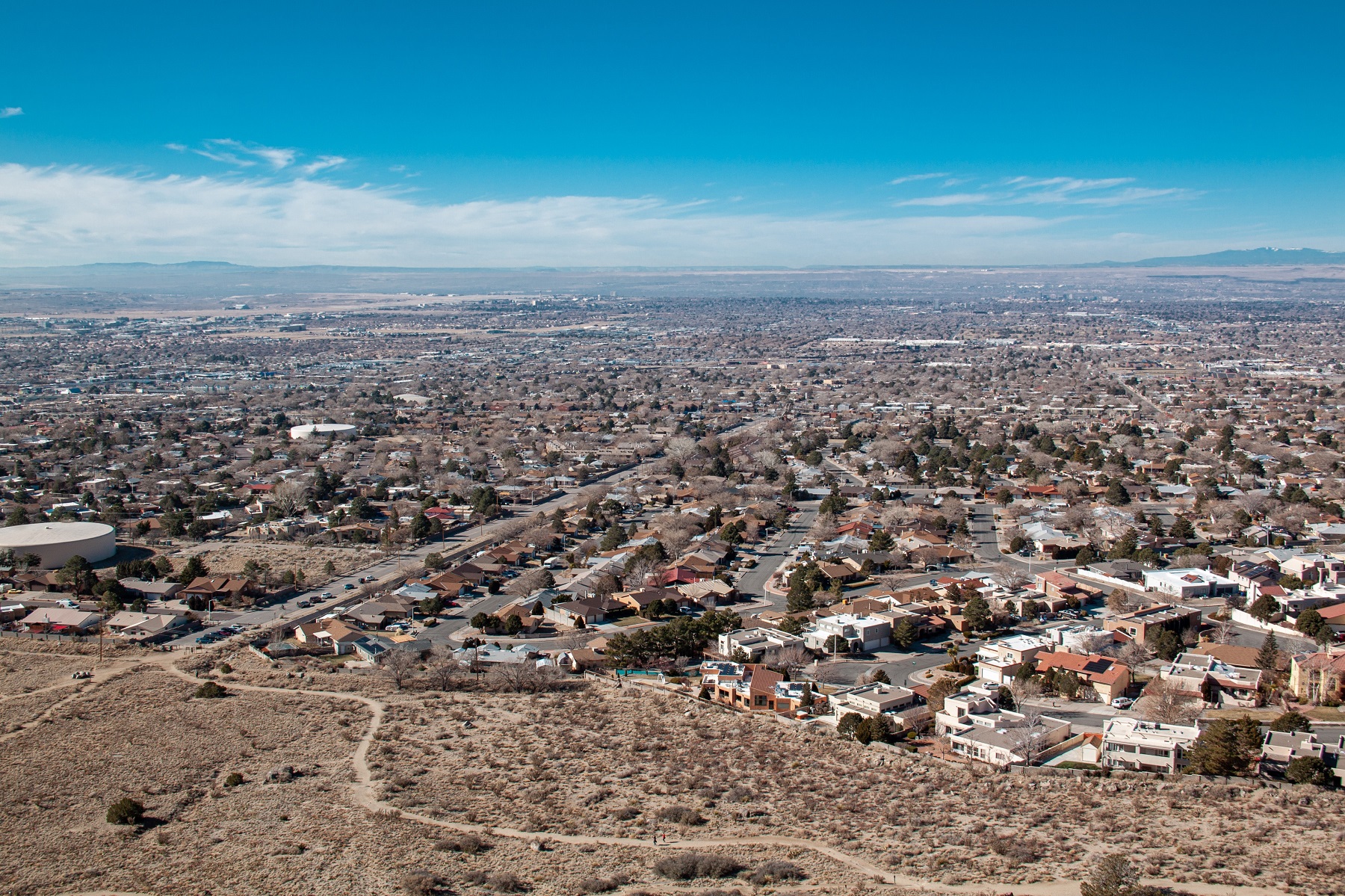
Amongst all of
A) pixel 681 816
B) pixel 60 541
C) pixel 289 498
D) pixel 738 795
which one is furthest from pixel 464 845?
pixel 289 498

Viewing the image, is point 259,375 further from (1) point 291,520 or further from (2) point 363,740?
(2) point 363,740

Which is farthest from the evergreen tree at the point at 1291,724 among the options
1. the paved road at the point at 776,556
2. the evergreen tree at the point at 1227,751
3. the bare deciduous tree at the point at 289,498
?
the bare deciduous tree at the point at 289,498

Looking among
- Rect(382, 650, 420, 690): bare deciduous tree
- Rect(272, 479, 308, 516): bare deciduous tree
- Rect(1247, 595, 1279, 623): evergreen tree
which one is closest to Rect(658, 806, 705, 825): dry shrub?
Rect(382, 650, 420, 690): bare deciduous tree

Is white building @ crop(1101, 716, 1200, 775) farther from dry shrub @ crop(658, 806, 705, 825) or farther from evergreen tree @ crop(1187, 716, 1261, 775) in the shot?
dry shrub @ crop(658, 806, 705, 825)

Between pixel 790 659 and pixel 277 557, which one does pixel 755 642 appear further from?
pixel 277 557

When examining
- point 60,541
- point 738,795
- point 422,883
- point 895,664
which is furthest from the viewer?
point 60,541

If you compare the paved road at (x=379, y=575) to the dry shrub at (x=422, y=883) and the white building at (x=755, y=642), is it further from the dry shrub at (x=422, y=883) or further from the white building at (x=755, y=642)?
the dry shrub at (x=422, y=883)

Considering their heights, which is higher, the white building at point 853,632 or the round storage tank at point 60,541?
the round storage tank at point 60,541
